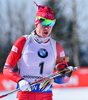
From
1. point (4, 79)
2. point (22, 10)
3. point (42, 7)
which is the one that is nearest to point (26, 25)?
point (22, 10)

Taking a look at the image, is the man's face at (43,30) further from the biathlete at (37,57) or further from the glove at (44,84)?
the glove at (44,84)

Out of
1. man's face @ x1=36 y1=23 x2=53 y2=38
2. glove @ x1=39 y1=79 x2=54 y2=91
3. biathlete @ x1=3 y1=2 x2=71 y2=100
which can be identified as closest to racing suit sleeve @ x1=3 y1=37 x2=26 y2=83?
biathlete @ x1=3 y1=2 x2=71 y2=100

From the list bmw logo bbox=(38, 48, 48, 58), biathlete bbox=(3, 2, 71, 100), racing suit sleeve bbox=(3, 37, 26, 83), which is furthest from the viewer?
bmw logo bbox=(38, 48, 48, 58)

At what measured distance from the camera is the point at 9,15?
948 inches

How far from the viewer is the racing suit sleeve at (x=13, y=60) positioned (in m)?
2.59

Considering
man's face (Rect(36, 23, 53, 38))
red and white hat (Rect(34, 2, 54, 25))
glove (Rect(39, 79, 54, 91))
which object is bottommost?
glove (Rect(39, 79, 54, 91))

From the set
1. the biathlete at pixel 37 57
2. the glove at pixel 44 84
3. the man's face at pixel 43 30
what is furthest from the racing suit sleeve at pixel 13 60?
the glove at pixel 44 84

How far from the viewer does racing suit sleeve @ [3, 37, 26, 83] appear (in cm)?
259

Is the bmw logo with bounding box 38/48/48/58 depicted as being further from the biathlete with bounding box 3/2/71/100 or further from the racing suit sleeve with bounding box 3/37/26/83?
the racing suit sleeve with bounding box 3/37/26/83

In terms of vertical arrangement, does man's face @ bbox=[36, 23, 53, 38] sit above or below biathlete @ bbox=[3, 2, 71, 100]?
above

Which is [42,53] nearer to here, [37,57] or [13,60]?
[37,57]

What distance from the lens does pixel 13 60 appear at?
2.72 meters

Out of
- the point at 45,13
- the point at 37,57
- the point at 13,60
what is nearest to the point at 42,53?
the point at 37,57

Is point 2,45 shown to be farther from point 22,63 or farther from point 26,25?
point 22,63
